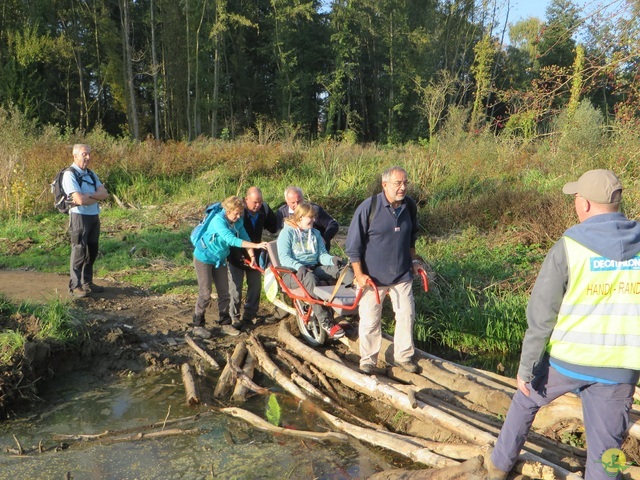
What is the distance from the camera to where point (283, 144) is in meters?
19.9

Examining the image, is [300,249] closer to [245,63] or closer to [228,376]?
[228,376]

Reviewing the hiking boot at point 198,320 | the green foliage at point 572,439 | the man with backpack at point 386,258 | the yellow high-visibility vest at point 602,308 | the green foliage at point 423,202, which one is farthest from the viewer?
the green foliage at point 423,202

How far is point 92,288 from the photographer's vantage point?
895cm

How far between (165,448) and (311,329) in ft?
9.02

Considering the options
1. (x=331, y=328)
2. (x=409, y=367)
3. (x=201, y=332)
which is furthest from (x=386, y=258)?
(x=201, y=332)

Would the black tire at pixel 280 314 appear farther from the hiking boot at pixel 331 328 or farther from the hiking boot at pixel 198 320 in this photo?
the hiking boot at pixel 331 328

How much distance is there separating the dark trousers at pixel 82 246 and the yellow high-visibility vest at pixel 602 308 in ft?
23.6

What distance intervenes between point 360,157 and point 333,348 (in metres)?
11.3

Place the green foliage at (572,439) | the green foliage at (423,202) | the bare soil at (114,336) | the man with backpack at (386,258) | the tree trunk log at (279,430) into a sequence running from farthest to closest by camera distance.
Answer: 1. the green foliage at (423,202)
2. the bare soil at (114,336)
3. the man with backpack at (386,258)
4. the tree trunk log at (279,430)
5. the green foliage at (572,439)

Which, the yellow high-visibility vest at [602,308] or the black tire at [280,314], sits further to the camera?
the black tire at [280,314]

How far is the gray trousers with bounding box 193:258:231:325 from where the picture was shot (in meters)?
7.63

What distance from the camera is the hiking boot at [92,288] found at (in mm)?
8797

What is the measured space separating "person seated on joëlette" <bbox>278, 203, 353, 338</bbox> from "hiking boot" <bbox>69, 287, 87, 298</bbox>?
11.3ft

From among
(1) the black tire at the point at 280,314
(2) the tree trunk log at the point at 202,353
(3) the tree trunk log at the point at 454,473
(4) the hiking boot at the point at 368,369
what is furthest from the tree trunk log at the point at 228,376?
(3) the tree trunk log at the point at 454,473
